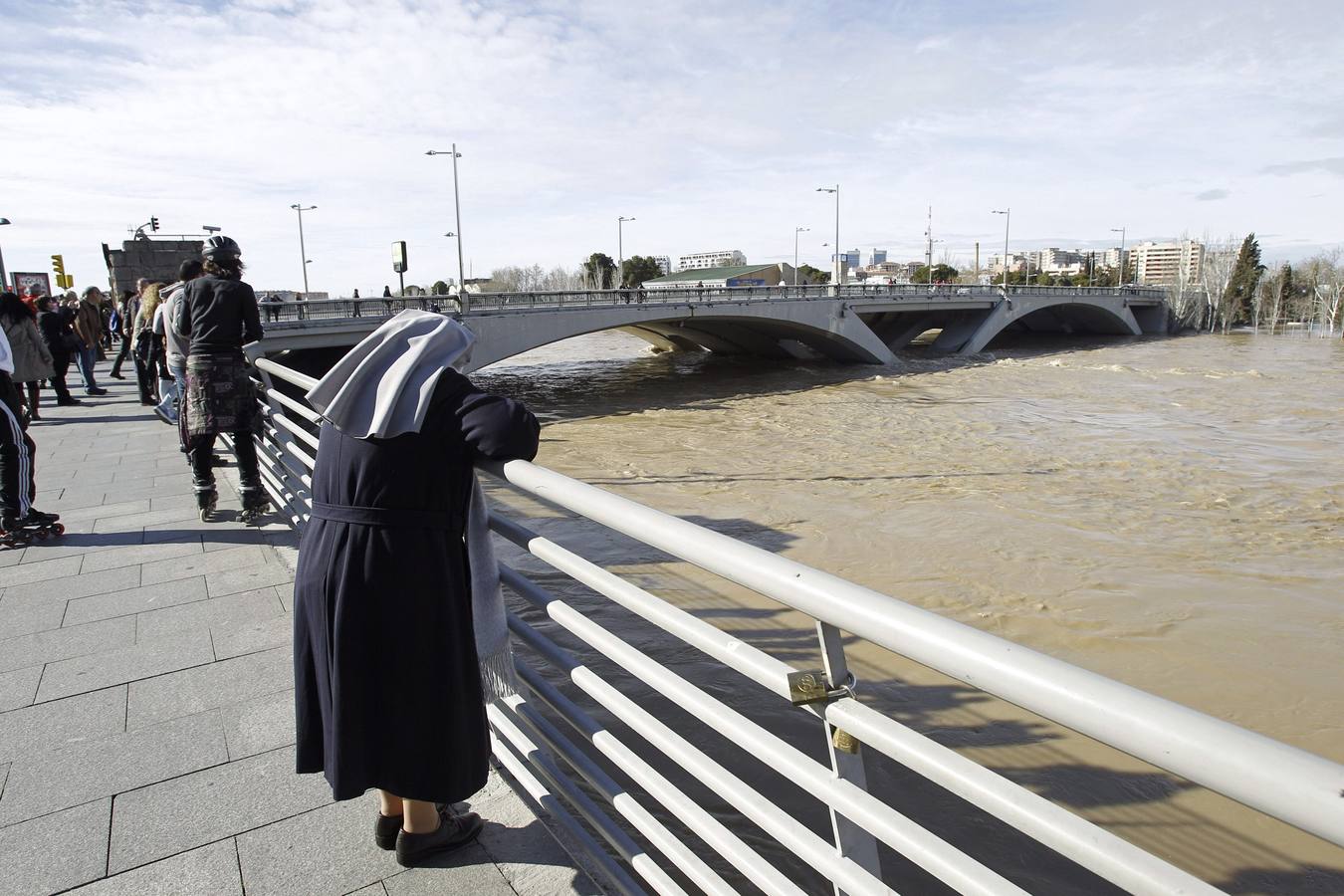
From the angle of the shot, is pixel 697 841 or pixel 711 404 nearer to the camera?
→ pixel 697 841

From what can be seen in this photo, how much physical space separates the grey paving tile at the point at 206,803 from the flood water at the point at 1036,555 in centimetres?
219

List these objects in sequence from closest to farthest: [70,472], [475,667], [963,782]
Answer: [963,782]
[475,667]
[70,472]

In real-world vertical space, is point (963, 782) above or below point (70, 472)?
above

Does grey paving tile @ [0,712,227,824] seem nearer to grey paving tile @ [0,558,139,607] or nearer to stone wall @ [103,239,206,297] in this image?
grey paving tile @ [0,558,139,607]

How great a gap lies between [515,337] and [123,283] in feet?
28.0

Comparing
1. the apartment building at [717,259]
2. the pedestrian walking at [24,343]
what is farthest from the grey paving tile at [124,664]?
the apartment building at [717,259]

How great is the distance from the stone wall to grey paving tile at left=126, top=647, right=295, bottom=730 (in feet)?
52.7

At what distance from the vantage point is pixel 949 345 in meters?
41.5

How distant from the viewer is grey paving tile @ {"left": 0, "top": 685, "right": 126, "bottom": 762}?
270 centimetres

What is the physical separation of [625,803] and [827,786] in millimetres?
754

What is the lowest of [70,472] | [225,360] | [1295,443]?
[1295,443]

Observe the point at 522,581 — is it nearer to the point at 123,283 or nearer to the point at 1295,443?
the point at 123,283

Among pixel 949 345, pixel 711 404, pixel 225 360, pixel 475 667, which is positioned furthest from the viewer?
pixel 949 345

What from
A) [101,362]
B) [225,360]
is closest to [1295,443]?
[225,360]
